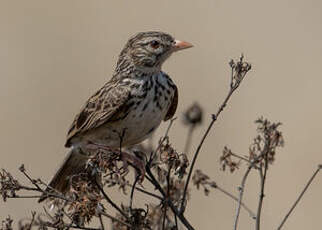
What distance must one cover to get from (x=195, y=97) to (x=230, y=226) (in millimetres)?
2112

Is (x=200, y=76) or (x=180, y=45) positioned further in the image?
(x=200, y=76)

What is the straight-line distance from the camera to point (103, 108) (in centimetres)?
613

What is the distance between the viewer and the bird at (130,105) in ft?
19.7

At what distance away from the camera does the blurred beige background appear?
9250 mm

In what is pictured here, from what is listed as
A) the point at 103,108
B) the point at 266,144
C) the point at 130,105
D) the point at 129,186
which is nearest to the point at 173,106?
the point at 130,105

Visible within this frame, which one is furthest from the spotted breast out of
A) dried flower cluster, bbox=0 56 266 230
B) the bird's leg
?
dried flower cluster, bbox=0 56 266 230

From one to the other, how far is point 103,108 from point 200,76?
487cm

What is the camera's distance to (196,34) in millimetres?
11938

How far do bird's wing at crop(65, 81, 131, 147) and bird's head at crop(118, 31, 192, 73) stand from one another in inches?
10.7

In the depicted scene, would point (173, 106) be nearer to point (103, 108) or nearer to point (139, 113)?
point (139, 113)

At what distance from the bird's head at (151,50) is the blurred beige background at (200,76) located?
2.78 metres

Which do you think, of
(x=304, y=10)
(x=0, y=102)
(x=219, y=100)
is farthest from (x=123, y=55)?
(x=304, y=10)

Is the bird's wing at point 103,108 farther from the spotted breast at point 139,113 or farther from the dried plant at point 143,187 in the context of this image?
the dried plant at point 143,187

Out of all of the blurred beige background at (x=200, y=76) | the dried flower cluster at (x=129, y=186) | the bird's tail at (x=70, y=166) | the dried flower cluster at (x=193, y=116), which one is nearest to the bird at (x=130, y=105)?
the bird's tail at (x=70, y=166)
